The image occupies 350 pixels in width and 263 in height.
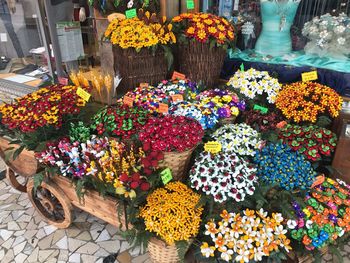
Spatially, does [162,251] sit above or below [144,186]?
below

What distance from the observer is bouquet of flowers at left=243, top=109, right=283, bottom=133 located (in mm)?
2299

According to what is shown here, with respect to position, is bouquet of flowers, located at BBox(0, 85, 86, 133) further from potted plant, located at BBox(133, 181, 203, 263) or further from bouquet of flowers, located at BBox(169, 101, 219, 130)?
potted plant, located at BBox(133, 181, 203, 263)

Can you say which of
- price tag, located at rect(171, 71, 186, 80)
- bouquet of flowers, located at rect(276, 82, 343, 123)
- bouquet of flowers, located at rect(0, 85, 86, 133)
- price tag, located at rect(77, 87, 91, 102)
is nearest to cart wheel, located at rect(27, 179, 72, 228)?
bouquet of flowers, located at rect(0, 85, 86, 133)

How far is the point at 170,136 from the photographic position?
64.8 inches

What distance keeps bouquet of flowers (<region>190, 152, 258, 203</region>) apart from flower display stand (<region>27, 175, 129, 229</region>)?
551 millimetres

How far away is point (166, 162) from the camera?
5.73 feet

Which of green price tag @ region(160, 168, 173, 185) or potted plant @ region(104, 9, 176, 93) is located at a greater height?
potted plant @ region(104, 9, 176, 93)

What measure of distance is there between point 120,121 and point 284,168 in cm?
114

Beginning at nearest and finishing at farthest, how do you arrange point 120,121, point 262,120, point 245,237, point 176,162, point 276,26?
point 245,237, point 176,162, point 120,121, point 262,120, point 276,26

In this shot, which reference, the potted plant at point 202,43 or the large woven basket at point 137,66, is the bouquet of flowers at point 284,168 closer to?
the potted plant at point 202,43

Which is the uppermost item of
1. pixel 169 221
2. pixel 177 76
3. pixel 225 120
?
pixel 177 76

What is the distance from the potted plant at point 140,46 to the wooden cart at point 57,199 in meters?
1.03

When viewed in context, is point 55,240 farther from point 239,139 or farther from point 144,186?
point 239,139

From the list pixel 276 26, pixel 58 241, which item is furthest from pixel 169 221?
pixel 276 26
